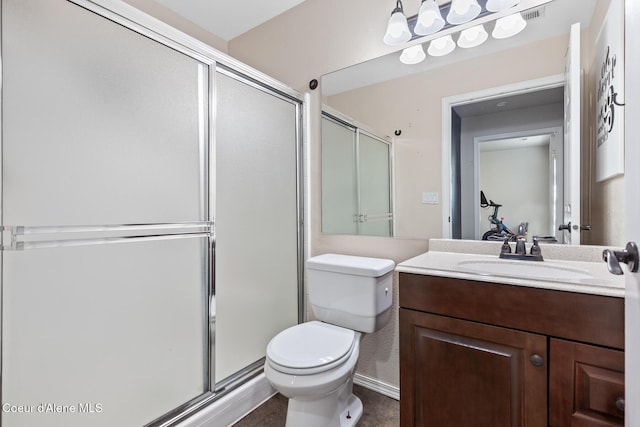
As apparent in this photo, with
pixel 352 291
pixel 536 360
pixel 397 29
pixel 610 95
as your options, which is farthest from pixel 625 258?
pixel 397 29

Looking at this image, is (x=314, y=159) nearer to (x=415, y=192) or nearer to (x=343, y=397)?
(x=415, y=192)

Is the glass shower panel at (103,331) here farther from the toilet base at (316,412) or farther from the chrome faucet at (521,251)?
the chrome faucet at (521,251)

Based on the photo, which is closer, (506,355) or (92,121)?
(506,355)

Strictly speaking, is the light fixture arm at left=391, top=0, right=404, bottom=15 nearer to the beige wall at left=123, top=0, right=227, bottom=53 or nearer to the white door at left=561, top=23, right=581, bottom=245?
the white door at left=561, top=23, right=581, bottom=245

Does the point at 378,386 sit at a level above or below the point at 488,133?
below

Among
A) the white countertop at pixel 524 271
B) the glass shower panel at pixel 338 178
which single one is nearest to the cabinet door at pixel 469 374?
the white countertop at pixel 524 271

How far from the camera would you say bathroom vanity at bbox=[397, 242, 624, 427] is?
33.0 inches

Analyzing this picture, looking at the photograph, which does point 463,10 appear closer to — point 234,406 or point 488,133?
point 488,133

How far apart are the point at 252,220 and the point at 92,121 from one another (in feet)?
2.86

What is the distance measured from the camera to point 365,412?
1614 mm

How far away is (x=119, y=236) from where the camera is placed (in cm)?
120

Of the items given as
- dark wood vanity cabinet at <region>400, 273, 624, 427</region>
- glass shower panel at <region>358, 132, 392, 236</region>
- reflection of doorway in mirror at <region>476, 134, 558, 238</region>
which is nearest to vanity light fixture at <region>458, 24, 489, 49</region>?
reflection of doorway in mirror at <region>476, 134, 558, 238</region>

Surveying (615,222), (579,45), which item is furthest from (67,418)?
(579,45)

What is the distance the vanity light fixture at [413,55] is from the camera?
5.32ft
